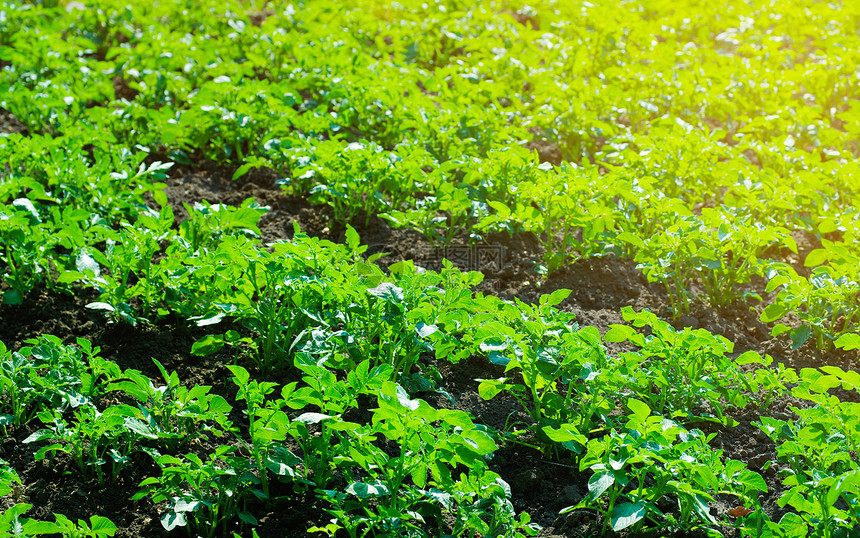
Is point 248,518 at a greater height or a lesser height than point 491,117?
lesser

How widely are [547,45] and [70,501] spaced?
13.9ft

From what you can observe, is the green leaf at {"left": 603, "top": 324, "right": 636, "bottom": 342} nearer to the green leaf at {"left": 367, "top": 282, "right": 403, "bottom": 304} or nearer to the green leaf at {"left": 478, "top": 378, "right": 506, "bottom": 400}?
the green leaf at {"left": 478, "top": 378, "right": 506, "bottom": 400}

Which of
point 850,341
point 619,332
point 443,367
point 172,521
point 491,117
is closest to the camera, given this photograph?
point 172,521

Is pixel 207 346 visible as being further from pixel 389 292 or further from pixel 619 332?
pixel 619 332

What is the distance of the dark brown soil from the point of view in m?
2.47

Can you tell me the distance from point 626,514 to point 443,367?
1.05m

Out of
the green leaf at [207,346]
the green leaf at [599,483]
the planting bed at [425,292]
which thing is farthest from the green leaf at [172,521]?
the green leaf at [599,483]

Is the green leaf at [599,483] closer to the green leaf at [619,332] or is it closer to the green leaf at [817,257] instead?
the green leaf at [619,332]

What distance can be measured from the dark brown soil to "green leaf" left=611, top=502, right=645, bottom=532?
0.22 m

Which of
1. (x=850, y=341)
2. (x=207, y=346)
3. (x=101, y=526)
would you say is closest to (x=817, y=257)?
(x=850, y=341)

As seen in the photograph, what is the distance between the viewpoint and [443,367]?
10.2 feet

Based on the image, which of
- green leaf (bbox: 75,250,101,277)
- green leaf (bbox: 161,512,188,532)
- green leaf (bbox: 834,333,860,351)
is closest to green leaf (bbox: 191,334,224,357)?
green leaf (bbox: 75,250,101,277)

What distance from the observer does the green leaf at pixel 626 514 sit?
7.20 feet

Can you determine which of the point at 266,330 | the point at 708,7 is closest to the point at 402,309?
the point at 266,330
